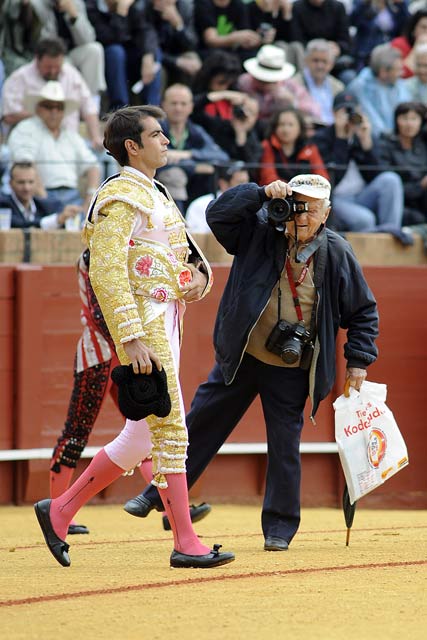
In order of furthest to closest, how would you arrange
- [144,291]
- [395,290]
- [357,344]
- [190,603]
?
[395,290]
[357,344]
[144,291]
[190,603]

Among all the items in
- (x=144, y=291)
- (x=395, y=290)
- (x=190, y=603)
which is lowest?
(x=395, y=290)

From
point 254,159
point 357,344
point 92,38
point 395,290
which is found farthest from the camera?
point 92,38

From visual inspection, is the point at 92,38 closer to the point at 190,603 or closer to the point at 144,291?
the point at 144,291

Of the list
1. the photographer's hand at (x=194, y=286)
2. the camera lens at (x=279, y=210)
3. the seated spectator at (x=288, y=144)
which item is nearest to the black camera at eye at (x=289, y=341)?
the camera lens at (x=279, y=210)

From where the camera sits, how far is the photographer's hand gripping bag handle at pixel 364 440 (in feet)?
19.0

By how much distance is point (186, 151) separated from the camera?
31.9ft

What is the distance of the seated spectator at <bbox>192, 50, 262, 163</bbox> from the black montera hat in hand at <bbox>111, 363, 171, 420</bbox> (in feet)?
17.9

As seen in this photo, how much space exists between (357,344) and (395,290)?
347cm

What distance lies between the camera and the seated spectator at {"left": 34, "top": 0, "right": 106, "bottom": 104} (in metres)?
10.4

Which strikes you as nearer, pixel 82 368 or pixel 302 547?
pixel 302 547

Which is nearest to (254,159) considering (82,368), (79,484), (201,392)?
(82,368)

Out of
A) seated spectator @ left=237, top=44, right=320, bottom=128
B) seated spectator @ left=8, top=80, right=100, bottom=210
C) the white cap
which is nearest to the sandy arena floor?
the white cap

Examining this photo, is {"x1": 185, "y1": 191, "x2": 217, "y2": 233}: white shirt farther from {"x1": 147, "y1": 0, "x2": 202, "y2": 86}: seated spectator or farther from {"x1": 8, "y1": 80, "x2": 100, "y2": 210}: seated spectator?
{"x1": 147, "y1": 0, "x2": 202, "y2": 86}: seated spectator

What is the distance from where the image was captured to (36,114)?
9.49 metres
